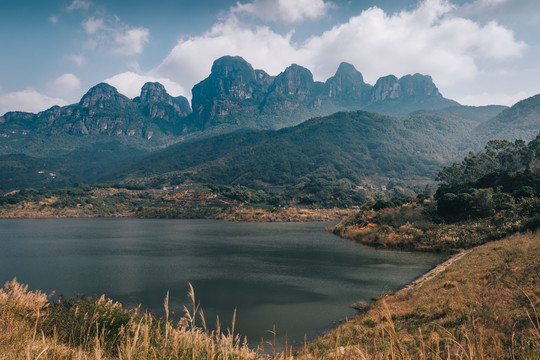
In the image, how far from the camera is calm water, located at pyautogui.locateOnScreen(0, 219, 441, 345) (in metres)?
21.4

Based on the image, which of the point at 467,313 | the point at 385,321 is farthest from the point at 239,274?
the point at 467,313

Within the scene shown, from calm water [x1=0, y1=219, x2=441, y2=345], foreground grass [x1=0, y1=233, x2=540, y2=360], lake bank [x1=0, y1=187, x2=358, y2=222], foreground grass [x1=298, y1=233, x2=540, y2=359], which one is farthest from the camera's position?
lake bank [x1=0, y1=187, x2=358, y2=222]

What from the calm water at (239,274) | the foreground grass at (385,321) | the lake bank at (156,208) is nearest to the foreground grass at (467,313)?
the foreground grass at (385,321)

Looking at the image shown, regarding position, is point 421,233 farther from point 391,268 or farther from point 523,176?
point 523,176

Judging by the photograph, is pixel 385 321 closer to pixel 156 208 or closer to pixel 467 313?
pixel 467 313

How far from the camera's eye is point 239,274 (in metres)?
33.6

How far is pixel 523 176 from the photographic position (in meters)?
52.0

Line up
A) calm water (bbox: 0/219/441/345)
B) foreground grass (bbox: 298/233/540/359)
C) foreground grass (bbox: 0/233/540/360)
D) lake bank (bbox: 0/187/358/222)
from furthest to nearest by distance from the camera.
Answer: lake bank (bbox: 0/187/358/222), calm water (bbox: 0/219/441/345), foreground grass (bbox: 298/233/540/359), foreground grass (bbox: 0/233/540/360)

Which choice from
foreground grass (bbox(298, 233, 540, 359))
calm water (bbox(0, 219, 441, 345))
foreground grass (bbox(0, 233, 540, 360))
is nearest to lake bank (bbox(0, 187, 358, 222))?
calm water (bbox(0, 219, 441, 345))

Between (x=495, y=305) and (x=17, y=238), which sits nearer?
(x=495, y=305)

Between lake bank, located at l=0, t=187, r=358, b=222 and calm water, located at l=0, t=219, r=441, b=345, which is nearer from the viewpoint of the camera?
calm water, located at l=0, t=219, r=441, b=345

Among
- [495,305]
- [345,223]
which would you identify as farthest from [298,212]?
[495,305]

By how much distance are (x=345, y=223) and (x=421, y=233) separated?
23798 millimetres

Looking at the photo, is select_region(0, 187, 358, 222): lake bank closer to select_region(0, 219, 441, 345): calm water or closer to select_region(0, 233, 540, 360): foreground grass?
select_region(0, 219, 441, 345): calm water
